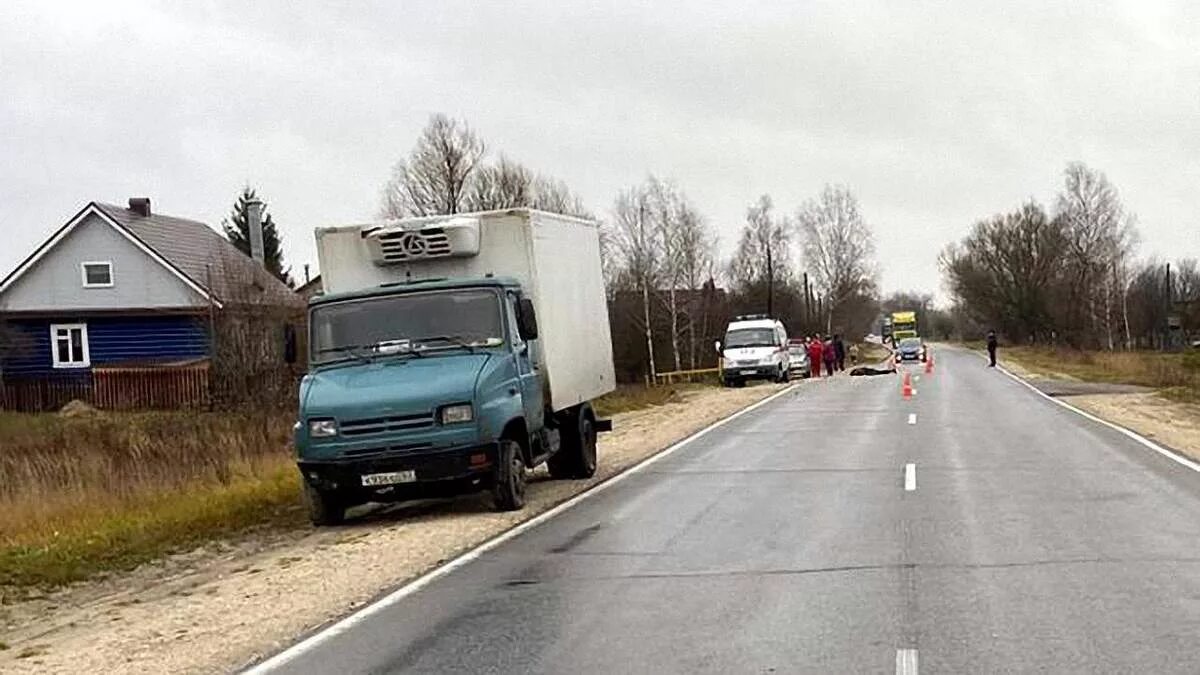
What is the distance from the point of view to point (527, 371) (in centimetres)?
1478

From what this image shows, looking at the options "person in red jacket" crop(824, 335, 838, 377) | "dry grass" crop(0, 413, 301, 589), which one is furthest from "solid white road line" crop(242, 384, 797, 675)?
"person in red jacket" crop(824, 335, 838, 377)

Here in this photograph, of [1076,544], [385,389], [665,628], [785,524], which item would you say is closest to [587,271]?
[385,389]

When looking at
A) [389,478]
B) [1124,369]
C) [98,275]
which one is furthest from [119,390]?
[1124,369]

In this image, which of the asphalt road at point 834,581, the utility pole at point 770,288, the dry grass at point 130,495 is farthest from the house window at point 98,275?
the utility pole at point 770,288

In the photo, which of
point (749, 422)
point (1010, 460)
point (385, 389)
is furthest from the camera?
point (749, 422)

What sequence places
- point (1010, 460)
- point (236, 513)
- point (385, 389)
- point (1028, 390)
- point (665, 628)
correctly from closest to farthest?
point (665, 628)
point (385, 389)
point (236, 513)
point (1010, 460)
point (1028, 390)

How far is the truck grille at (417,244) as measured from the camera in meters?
15.2

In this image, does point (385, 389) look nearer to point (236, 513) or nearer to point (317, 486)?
point (317, 486)

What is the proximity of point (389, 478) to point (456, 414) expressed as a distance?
2.98 feet

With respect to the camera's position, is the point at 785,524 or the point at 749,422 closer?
the point at 785,524

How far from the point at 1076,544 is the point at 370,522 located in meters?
7.15

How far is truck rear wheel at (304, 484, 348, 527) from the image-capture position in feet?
45.2

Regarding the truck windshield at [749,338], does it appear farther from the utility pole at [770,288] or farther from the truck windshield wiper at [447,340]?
the truck windshield wiper at [447,340]

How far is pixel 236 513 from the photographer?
48.3 ft
